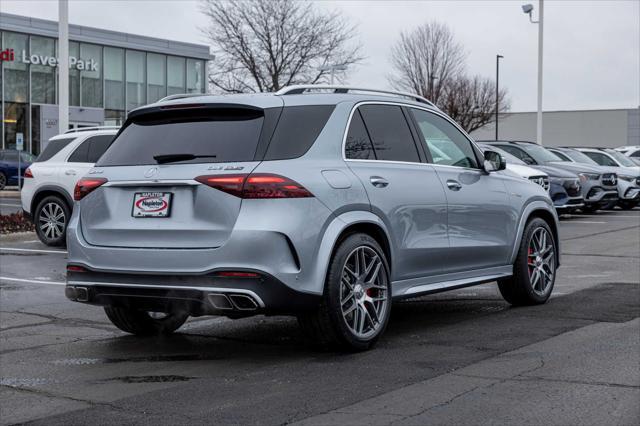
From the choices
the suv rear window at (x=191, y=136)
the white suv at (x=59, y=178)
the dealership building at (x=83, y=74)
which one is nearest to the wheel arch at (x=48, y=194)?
the white suv at (x=59, y=178)

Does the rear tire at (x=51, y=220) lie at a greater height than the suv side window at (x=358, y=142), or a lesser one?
lesser

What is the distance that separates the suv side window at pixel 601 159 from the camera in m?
27.9

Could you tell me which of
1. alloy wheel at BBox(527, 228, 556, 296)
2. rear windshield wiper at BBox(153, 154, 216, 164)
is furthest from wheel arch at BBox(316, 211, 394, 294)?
alloy wheel at BBox(527, 228, 556, 296)

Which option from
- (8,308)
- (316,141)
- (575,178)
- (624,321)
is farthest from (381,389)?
(575,178)

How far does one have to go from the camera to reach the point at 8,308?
29.3 ft

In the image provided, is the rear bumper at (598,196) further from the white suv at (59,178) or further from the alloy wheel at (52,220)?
the alloy wheel at (52,220)

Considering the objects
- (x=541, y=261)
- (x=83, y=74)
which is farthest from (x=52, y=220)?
(x=83, y=74)

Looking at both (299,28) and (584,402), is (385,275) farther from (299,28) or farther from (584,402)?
(299,28)

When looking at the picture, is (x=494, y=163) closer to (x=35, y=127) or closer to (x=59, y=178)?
(x=59, y=178)

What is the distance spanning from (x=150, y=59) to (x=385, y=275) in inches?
1873

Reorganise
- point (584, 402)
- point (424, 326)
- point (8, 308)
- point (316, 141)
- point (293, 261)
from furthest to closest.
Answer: point (8, 308) < point (424, 326) < point (316, 141) < point (293, 261) < point (584, 402)

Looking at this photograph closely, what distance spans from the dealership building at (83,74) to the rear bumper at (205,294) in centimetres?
3924

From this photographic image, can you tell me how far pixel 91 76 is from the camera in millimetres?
49406

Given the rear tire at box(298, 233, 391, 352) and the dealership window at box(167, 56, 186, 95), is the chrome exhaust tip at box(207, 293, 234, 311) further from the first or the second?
the dealership window at box(167, 56, 186, 95)
